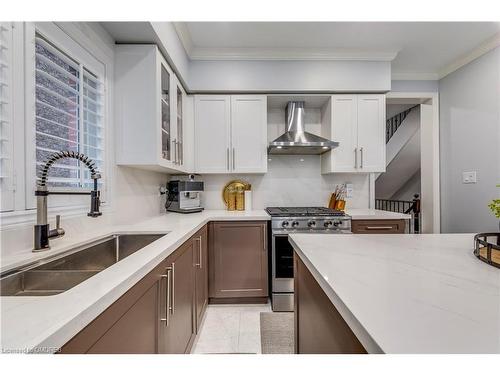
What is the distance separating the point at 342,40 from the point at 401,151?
361cm

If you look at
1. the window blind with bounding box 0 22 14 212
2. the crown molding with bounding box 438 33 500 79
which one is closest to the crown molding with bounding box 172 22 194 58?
the window blind with bounding box 0 22 14 212

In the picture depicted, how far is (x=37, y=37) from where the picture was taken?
3.98ft

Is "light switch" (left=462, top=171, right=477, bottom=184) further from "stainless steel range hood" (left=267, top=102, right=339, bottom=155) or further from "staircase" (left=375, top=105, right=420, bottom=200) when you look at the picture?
"staircase" (left=375, top=105, right=420, bottom=200)

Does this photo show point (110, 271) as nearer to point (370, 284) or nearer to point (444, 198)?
point (370, 284)

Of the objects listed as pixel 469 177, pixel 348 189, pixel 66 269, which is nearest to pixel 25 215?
pixel 66 269

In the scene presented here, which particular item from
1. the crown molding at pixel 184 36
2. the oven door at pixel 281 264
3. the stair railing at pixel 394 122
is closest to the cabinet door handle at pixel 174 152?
the crown molding at pixel 184 36

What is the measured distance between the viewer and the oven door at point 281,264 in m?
2.43

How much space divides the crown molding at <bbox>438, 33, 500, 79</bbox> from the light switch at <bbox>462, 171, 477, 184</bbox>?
1.26 meters

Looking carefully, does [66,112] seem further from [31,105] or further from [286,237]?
[286,237]

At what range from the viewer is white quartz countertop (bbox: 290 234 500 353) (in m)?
0.42

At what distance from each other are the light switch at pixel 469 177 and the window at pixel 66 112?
12.0 ft
